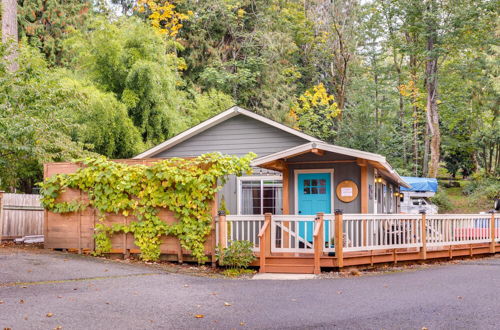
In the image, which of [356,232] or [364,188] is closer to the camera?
[356,232]

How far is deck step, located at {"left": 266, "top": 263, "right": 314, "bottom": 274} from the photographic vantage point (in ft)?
35.9

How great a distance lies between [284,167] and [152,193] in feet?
13.1

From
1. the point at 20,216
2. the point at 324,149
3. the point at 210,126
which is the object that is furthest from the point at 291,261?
the point at 20,216

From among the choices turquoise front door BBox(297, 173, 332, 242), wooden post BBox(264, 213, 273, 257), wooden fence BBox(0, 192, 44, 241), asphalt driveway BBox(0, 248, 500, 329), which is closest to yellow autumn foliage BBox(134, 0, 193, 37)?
wooden fence BBox(0, 192, 44, 241)

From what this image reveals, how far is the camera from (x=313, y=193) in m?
13.9

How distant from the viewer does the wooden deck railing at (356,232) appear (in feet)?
35.9

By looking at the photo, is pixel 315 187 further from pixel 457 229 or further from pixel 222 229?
pixel 457 229

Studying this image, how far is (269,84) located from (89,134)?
1510cm

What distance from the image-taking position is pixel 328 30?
36375mm

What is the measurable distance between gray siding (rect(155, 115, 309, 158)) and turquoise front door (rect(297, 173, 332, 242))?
2177mm

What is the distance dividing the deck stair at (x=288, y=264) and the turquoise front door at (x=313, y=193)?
2.82 metres

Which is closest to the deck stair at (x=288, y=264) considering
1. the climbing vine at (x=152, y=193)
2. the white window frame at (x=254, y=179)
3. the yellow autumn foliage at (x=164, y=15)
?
the climbing vine at (x=152, y=193)

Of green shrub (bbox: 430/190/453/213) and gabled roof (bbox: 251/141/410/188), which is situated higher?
gabled roof (bbox: 251/141/410/188)

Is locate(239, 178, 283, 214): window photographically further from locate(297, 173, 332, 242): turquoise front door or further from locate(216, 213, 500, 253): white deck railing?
locate(297, 173, 332, 242): turquoise front door
